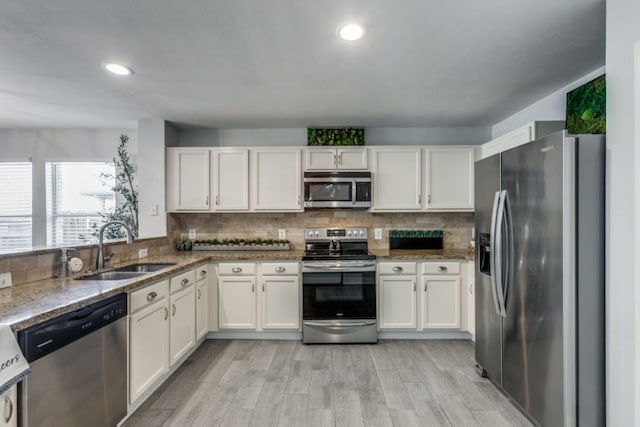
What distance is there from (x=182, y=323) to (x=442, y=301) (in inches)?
100.0

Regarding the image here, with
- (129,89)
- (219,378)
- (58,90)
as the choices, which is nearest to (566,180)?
(219,378)

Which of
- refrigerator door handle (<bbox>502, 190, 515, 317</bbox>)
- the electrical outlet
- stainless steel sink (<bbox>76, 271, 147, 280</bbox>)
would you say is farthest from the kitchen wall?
the electrical outlet

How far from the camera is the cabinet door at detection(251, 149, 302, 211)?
3.64 meters

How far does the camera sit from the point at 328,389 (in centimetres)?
240

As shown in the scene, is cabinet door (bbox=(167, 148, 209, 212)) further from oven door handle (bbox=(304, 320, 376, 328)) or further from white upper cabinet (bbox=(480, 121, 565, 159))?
white upper cabinet (bbox=(480, 121, 565, 159))

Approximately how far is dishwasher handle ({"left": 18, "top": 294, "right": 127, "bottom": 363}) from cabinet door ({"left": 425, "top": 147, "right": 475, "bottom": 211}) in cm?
312

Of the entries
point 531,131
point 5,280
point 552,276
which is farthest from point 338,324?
point 5,280

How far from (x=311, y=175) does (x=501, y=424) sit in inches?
105

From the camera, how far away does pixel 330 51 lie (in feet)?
6.70

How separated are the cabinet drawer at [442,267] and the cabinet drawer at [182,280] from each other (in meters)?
2.30

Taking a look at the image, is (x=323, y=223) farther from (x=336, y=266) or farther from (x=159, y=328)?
(x=159, y=328)

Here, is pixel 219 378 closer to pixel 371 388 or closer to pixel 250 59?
pixel 371 388

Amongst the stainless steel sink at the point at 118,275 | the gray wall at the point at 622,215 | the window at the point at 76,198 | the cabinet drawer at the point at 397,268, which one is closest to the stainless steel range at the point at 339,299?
the cabinet drawer at the point at 397,268

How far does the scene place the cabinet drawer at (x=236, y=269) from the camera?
131 inches
